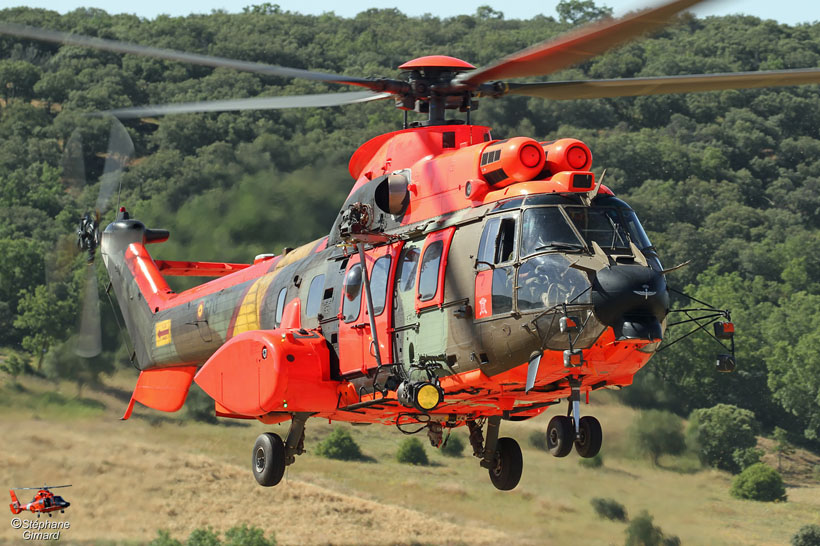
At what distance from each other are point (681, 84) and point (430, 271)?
129 inches

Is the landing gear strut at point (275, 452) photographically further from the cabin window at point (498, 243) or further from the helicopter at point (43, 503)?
the helicopter at point (43, 503)

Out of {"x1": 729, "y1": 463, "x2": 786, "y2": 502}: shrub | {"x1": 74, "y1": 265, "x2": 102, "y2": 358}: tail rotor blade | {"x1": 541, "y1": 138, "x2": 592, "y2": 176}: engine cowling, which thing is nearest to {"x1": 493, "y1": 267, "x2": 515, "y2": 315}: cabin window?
{"x1": 541, "y1": 138, "x2": 592, "y2": 176}: engine cowling

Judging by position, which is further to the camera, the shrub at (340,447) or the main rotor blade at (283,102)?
the shrub at (340,447)

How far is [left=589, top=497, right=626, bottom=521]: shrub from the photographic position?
3441 cm

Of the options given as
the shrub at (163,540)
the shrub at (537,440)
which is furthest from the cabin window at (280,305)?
the shrub at (163,540)

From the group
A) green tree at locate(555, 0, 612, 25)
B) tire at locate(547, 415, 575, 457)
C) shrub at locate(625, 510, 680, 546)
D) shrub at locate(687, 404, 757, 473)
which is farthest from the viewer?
green tree at locate(555, 0, 612, 25)

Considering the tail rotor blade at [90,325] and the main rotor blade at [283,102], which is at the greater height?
the main rotor blade at [283,102]

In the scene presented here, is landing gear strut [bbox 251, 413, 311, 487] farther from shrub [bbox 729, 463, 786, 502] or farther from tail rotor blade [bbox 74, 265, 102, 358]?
shrub [bbox 729, 463, 786, 502]

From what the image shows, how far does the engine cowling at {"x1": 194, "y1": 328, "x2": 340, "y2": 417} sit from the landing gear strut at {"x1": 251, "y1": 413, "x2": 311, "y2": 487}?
1.96 feet

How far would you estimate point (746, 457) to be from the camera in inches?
1930

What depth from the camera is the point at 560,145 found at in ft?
41.3

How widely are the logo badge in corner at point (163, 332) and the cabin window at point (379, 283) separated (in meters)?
5.90

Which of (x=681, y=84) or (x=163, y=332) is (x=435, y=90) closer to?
(x=681, y=84)

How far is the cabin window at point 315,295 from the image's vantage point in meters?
14.3
